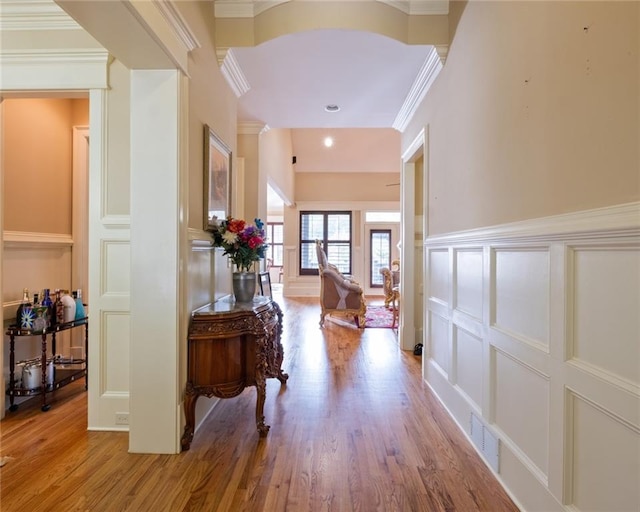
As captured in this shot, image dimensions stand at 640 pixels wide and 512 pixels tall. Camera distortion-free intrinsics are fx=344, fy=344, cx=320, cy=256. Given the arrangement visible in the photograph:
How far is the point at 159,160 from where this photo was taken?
1.93 metres

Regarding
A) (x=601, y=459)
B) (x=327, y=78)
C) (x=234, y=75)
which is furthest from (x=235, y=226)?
(x=601, y=459)

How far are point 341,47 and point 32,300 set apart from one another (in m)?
3.08

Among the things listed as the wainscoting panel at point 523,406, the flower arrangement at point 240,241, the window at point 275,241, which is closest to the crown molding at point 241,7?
the flower arrangement at point 240,241

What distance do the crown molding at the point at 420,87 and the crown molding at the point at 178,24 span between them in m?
1.73

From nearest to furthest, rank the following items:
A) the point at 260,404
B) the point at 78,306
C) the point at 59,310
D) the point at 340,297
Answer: the point at 260,404 → the point at 59,310 → the point at 78,306 → the point at 340,297

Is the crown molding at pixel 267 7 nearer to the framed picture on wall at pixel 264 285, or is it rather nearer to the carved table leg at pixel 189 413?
the framed picture on wall at pixel 264 285

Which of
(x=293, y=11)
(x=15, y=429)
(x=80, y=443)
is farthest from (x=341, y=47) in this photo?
(x=15, y=429)

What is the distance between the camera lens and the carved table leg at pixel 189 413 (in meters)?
1.99

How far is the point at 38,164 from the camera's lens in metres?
2.82

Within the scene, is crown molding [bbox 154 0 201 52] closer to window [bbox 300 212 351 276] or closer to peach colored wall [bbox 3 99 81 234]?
peach colored wall [bbox 3 99 81 234]

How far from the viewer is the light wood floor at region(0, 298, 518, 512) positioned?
1.58 meters

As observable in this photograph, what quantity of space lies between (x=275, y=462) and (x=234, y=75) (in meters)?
2.85

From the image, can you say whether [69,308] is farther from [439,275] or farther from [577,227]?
[577,227]

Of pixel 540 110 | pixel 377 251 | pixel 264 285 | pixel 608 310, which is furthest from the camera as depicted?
pixel 377 251
